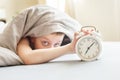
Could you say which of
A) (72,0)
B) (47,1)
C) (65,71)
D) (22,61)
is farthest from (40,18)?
(47,1)

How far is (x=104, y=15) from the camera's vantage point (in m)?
1.79

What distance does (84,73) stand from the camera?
2.33 ft

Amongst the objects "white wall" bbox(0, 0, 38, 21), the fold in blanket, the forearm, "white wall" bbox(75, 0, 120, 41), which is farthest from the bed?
"white wall" bbox(0, 0, 38, 21)

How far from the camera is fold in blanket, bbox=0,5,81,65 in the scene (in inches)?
38.1

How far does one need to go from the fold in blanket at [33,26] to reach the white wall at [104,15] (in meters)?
0.73

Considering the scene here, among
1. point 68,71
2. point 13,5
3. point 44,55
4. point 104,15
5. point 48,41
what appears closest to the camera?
point 68,71

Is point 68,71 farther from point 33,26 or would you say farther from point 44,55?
point 33,26

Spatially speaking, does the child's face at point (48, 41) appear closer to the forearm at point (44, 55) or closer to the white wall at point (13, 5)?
the forearm at point (44, 55)

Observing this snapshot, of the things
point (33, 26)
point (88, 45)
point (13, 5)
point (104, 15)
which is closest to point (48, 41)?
point (33, 26)

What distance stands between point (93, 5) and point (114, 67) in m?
1.17

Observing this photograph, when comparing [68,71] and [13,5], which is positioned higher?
[13,5]

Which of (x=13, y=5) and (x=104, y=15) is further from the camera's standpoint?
(x=13, y=5)

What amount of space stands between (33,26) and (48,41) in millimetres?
95

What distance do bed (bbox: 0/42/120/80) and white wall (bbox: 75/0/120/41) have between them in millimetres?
863
